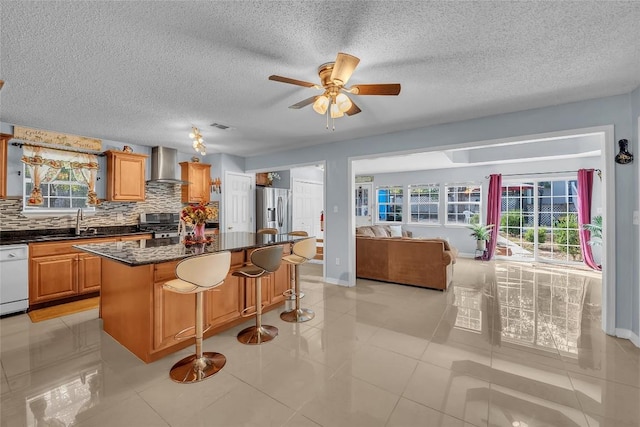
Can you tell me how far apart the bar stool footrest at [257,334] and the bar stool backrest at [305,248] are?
86 cm

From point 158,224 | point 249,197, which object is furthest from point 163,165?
point 249,197

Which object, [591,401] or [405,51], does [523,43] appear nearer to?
[405,51]

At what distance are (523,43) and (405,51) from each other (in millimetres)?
847

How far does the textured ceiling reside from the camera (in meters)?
1.72

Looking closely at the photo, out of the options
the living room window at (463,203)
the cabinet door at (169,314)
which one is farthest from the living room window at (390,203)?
the cabinet door at (169,314)

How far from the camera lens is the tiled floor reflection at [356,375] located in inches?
70.3

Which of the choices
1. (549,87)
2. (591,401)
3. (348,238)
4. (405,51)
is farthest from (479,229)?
(405,51)

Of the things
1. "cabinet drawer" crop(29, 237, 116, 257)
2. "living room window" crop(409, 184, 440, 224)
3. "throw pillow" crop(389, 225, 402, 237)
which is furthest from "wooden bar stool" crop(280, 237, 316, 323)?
"living room window" crop(409, 184, 440, 224)

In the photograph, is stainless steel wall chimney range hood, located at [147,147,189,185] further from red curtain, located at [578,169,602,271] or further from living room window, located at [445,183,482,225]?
red curtain, located at [578,169,602,271]

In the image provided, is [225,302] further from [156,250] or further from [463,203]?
[463,203]

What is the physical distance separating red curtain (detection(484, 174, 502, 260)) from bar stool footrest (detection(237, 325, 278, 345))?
6.22m

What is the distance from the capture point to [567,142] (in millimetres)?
5512

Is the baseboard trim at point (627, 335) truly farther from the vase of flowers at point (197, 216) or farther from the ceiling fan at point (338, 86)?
the vase of flowers at point (197, 216)

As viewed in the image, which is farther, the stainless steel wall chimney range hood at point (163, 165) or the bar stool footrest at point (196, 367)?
the stainless steel wall chimney range hood at point (163, 165)
